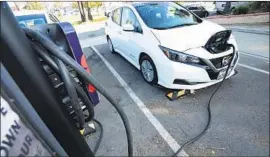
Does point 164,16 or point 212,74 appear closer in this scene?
point 212,74

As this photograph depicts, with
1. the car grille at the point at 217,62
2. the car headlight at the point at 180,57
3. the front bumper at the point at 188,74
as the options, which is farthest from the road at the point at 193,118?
the car headlight at the point at 180,57

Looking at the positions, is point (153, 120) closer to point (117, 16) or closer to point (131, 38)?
point (131, 38)

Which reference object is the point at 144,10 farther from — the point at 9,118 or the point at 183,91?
the point at 9,118

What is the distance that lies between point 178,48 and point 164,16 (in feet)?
4.26

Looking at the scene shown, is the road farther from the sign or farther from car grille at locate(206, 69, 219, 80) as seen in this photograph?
the sign

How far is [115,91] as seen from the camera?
4.57 meters

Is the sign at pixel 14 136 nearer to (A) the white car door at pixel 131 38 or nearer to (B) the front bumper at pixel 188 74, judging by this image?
(B) the front bumper at pixel 188 74

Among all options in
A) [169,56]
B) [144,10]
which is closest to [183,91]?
[169,56]

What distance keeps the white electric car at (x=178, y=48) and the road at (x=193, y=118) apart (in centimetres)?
34

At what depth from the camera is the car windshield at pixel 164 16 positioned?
437 cm

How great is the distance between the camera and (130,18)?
16.2 ft

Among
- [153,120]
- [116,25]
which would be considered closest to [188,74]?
[153,120]

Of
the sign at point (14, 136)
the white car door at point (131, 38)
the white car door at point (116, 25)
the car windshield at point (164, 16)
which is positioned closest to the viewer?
the sign at point (14, 136)

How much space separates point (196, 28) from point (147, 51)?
41.7 inches
